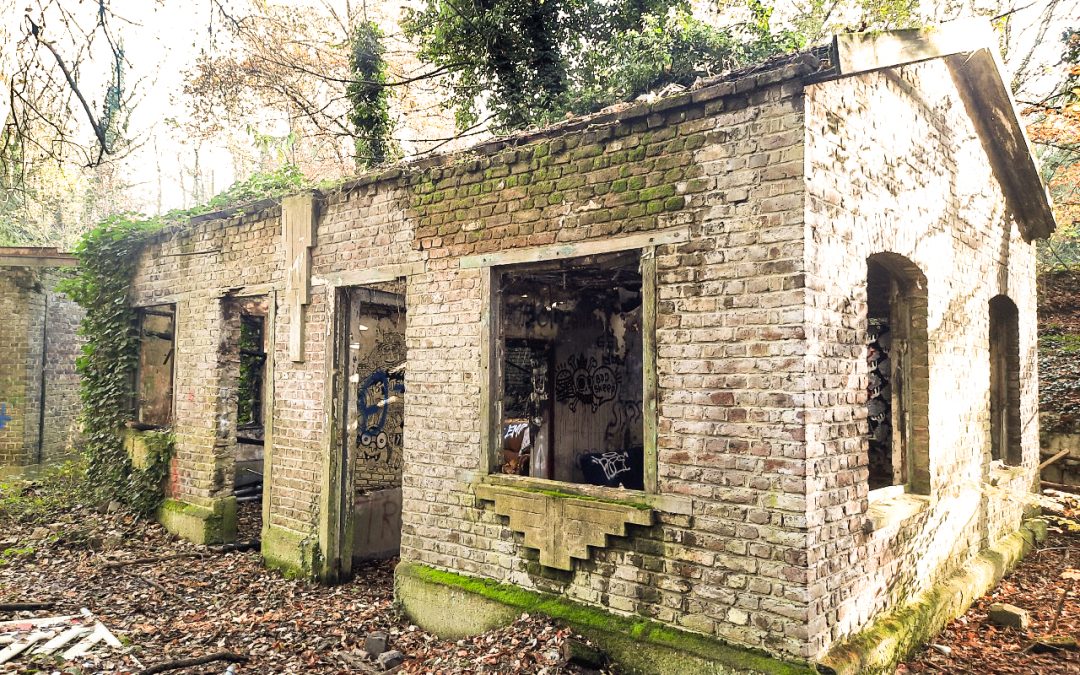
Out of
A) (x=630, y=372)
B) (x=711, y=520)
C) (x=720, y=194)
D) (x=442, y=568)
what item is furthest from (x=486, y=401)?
(x=630, y=372)

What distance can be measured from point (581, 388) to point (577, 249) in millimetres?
3524

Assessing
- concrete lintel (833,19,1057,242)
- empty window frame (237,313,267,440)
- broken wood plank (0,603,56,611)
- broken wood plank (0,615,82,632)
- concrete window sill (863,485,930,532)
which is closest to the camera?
concrete lintel (833,19,1057,242)

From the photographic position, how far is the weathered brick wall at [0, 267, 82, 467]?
1158 centimetres

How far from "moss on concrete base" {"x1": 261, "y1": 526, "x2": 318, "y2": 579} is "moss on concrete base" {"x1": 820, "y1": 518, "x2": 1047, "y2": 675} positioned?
4.78 m

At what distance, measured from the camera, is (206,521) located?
25.2 ft

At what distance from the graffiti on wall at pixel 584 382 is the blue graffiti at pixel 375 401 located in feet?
6.55

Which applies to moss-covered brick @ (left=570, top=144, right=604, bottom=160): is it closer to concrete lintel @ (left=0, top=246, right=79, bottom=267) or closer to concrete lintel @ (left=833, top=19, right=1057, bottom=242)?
concrete lintel @ (left=833, top=19, right=1057, bottom=242)

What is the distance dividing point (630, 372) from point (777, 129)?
15.1ft

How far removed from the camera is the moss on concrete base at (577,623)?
3863 millimetres

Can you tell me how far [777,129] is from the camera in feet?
12.9

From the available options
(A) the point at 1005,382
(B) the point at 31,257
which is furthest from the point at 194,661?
(B) the point at 31,257

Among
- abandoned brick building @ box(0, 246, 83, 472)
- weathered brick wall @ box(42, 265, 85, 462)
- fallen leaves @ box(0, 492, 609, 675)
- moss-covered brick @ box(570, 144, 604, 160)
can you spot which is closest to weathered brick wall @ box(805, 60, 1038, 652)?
moss-covered brick @ box(570, 144, 604, 160)

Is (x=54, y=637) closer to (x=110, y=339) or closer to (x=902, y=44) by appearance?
(x=110, y=339)

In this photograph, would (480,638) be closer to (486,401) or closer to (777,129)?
(486,401)
